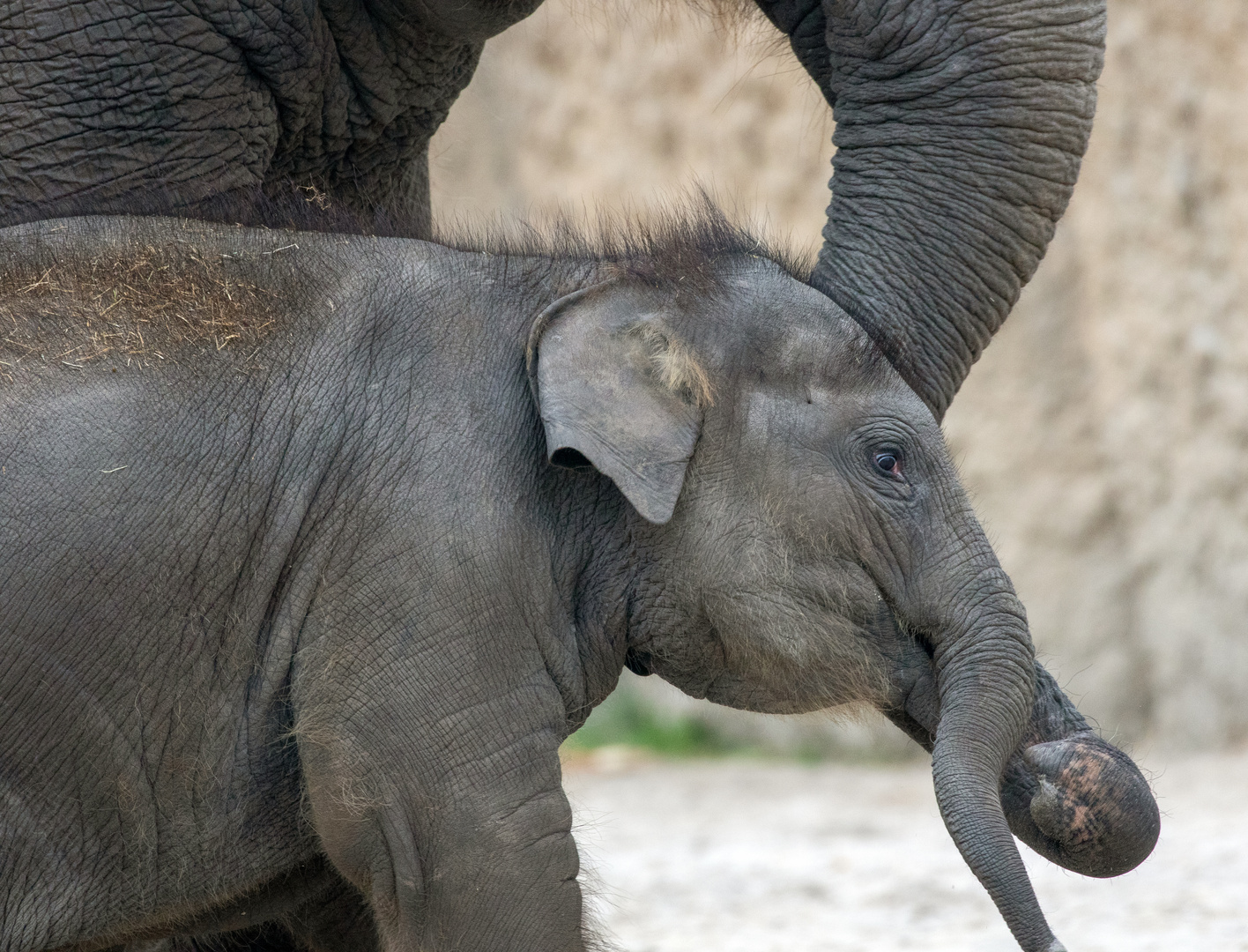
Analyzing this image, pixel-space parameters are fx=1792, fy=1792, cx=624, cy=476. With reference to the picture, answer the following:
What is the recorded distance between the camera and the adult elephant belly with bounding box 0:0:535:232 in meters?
3.36

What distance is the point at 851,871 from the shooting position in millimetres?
5922

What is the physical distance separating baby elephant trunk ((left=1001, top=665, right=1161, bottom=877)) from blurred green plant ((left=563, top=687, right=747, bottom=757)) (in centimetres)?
549

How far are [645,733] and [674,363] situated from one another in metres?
5.96

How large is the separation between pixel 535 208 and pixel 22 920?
21.0 feet

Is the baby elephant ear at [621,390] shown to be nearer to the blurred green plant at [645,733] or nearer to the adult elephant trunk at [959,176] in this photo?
the adult elephant trunk at [959,176]

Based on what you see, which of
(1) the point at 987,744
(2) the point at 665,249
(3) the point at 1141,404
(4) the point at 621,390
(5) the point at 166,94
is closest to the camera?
(1) the point at 987,744

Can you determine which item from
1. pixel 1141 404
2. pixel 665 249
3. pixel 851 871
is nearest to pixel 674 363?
pixel 665 249

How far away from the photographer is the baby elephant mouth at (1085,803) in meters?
2.93

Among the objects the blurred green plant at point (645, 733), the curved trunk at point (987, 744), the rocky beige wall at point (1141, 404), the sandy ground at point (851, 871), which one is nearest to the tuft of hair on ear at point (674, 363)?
the curved trunk at point (987, 744)

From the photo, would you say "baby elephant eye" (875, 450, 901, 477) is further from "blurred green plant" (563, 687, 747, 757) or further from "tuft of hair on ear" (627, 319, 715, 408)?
"blurred green plant" (563, 687, 747, 757)

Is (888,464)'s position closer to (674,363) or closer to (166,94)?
(674,363)

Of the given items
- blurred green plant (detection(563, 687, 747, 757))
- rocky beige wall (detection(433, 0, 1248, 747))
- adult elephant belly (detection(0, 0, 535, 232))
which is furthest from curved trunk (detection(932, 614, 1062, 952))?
blurred green plant (detection(563, 687, 747, 757))

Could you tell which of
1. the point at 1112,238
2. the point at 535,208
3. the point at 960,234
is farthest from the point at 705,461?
the point at 535,208

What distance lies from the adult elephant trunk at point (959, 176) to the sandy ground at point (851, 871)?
3.77ft
